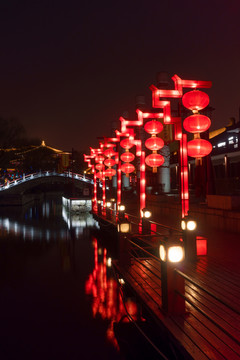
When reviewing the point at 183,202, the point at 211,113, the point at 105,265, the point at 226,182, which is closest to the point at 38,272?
the point at 105,265

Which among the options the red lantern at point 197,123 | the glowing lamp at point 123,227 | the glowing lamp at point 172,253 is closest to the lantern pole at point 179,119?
the red lantern at point 197,123

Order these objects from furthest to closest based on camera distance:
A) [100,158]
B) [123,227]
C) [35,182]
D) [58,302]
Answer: [35,182] < [100,158] < [58,302] < [123,227]

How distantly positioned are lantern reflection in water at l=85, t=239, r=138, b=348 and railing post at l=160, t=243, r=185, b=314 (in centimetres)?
A: 194

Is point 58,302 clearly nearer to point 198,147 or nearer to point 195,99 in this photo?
point 198,147

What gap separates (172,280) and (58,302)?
4670mm

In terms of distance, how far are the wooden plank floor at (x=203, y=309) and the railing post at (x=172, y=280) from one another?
142 mm

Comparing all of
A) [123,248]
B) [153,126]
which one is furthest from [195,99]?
[123,248]

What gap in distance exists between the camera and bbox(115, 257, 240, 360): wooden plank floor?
319 cm

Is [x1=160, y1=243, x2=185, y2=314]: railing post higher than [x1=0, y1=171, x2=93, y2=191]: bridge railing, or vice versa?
[x1=0, y1=171, x2=93, y2=191]: bridge railing

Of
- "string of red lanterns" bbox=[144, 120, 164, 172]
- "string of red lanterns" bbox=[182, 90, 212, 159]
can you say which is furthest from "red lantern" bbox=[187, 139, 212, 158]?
"string of red lanterns" bbox=[144, 120, 164, 172]

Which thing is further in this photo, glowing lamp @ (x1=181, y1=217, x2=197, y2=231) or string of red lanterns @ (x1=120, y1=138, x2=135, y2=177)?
string of red lanterns @ (x1=120, y1=138, x2=135, y2=177)

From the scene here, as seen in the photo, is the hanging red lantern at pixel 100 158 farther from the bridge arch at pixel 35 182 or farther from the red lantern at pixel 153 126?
the bridge arch at pixel 35 182

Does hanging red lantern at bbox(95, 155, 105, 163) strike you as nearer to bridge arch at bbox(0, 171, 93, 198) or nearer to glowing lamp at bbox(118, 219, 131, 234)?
bridge arch at bbox(0, 171, 93, 198)

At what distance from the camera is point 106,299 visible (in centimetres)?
770
